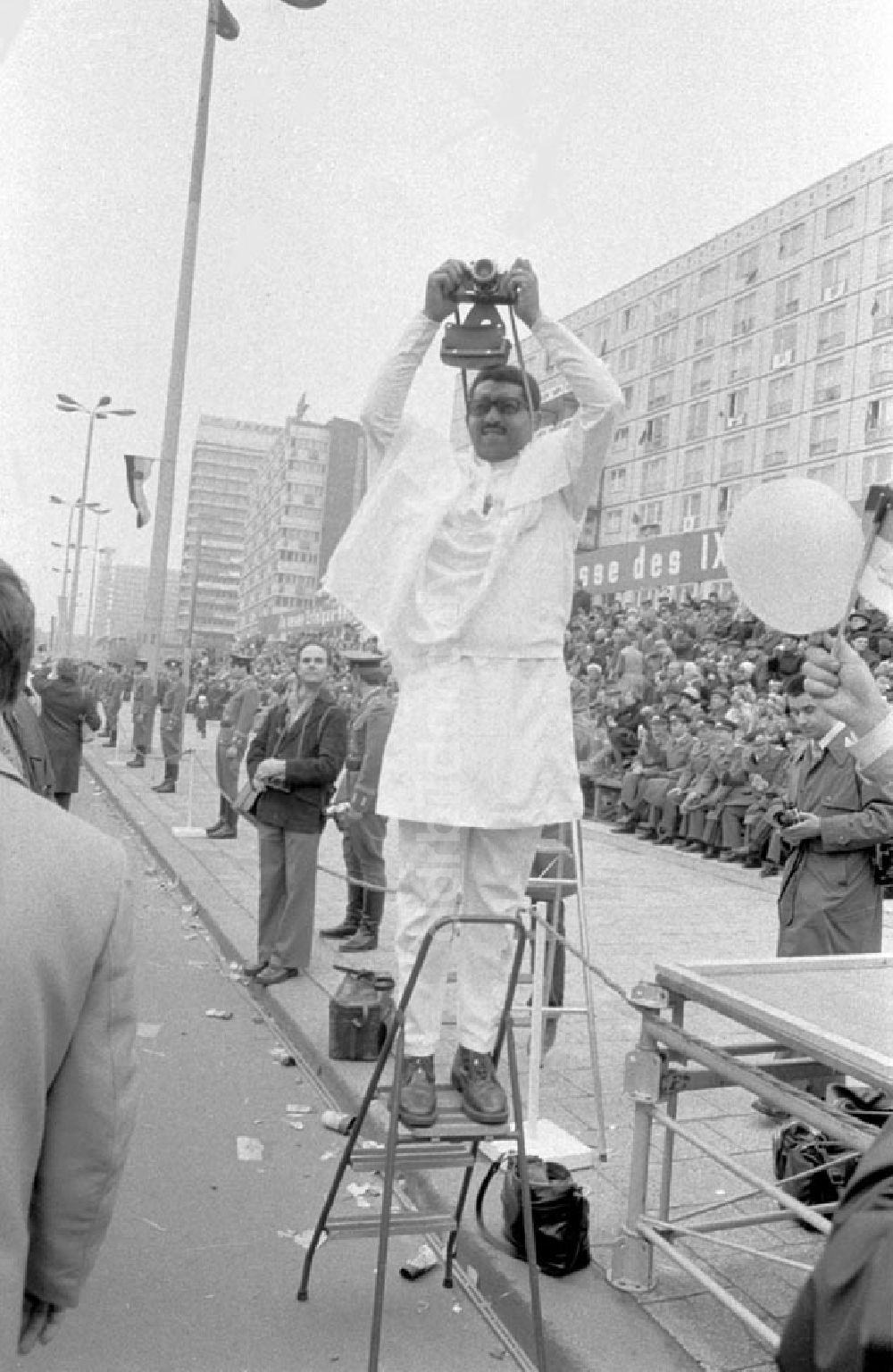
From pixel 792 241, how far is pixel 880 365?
7.96 metres

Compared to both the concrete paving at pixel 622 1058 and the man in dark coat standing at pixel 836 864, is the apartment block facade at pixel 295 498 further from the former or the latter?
the man in dark coat standing at pixel 836 864

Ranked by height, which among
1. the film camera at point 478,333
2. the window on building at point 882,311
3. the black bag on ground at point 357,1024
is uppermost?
the window on building at point 882,311

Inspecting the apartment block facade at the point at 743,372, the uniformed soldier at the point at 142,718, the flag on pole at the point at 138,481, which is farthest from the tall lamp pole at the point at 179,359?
Result: the apartment block facade at the point at 743,372

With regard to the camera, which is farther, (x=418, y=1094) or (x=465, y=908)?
(x=465, y=908)

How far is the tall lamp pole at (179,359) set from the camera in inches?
623

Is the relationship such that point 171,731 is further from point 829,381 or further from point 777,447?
point 777,447

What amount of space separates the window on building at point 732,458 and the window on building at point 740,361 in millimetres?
2657

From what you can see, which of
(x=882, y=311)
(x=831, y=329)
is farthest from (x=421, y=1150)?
(x=831, y=329)

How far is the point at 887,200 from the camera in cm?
3981

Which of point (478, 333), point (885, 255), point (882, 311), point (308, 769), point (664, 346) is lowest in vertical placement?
point (308, 769)

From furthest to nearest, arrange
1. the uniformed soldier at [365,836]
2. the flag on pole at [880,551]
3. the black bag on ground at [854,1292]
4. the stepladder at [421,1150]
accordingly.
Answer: the uniformed soldier at [365,836], the stepladder at [421,1150], the flag on pole at [880,551], the black bag on ground at [854,1292]

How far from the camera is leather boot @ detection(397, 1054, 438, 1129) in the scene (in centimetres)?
290

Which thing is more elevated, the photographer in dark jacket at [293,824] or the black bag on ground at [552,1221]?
the photographer in dark jacket at [293,824]

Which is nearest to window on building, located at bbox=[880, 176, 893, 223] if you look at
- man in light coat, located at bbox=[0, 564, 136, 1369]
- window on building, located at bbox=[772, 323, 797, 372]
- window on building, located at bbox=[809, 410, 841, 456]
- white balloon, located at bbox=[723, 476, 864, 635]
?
window on building, located at bbox=[772, 323, 797, 372]
